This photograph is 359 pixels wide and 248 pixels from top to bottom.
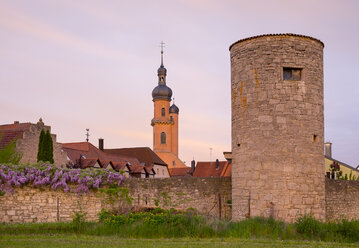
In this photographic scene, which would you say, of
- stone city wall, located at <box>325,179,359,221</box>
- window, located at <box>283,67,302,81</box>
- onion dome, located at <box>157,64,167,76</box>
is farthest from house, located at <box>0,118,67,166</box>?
onion dome, located at <box>157,64,167,76</box>

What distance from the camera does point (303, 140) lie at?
677 inches

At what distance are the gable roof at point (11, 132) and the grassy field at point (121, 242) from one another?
19812 mm

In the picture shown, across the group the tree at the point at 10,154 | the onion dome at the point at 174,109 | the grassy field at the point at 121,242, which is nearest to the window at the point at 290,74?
the grassy field at the point at 121,242

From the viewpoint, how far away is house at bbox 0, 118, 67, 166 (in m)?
31.4

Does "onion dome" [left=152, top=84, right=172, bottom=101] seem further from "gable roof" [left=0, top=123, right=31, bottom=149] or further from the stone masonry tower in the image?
the stone masonry tower

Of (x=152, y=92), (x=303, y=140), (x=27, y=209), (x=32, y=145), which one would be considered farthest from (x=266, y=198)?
(x=152, y=92)

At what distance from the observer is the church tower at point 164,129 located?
321 feet

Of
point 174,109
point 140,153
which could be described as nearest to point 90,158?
point 140,153

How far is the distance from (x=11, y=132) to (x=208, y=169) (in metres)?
34.3

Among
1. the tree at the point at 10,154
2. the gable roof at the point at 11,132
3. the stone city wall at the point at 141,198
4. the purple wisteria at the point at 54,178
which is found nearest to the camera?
the purple wisteria at the point at 54,178

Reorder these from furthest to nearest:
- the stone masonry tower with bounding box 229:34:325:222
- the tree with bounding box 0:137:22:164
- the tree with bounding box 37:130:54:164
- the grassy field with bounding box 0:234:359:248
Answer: the tree with bounding box 0:137:22:164, the tree with bounding box 37:130:54:164, the stone masonry tower with bounding box 229:34:325:222, the grassy field with bounding box 0:234:359:248

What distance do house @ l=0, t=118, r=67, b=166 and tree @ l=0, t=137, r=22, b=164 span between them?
20.6 inches

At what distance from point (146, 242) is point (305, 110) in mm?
8058

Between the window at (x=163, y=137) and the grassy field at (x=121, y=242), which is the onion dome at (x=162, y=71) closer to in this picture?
the window at (x=163, y=137)
